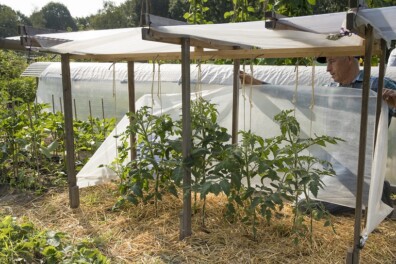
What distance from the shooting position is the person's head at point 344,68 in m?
3.22

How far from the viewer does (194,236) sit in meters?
2.84

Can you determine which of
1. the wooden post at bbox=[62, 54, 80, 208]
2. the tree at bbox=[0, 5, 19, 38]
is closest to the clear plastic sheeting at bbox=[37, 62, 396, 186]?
the wooden post at bbox=[62, 54, 80, 208]

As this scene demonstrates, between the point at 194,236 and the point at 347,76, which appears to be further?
the point at 347,76

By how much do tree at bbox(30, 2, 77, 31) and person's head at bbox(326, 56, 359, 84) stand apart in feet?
169

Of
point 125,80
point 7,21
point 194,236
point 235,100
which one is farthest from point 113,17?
point 194,236

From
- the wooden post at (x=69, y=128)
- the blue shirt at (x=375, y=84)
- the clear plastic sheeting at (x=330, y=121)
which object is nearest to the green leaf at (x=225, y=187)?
the clear plastic sheeting at (x=330, y=121)

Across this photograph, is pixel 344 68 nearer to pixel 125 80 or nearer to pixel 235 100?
pixel 235 100

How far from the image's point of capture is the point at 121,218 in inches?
128

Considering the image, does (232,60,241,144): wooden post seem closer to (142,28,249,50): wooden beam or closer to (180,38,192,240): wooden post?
(142,28,249,50): wooden beam

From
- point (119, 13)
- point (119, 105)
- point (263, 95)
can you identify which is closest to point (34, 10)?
point (119, 13)

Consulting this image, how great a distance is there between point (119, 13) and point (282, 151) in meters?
35.8

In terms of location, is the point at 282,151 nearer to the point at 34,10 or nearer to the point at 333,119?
the point at 333,119

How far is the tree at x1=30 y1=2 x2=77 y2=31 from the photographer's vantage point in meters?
50.1

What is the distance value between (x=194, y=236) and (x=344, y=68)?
185cm
